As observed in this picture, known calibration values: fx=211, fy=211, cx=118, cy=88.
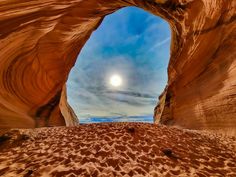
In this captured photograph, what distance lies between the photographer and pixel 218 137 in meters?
5.80

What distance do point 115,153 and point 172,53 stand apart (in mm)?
7056

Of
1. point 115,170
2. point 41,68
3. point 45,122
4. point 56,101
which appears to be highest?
point 41,68

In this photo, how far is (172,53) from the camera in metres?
9.95

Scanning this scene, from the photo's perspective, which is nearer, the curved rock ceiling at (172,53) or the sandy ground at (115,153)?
the sandy ground at (115,153)

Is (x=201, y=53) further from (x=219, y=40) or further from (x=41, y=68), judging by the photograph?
(x=41, y=68)

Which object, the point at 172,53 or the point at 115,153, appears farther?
the point at 172,53

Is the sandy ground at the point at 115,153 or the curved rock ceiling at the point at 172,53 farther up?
the curved rock ceiling at the point at 172,53

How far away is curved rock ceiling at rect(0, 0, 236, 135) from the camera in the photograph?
6031 millimetres

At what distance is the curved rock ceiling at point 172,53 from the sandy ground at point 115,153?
1.80m

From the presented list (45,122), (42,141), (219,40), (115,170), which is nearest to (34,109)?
(45,122)

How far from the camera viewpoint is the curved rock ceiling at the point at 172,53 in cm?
603

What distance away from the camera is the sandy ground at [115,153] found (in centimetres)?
356

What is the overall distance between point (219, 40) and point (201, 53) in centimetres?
79

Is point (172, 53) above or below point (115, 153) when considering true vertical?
above
